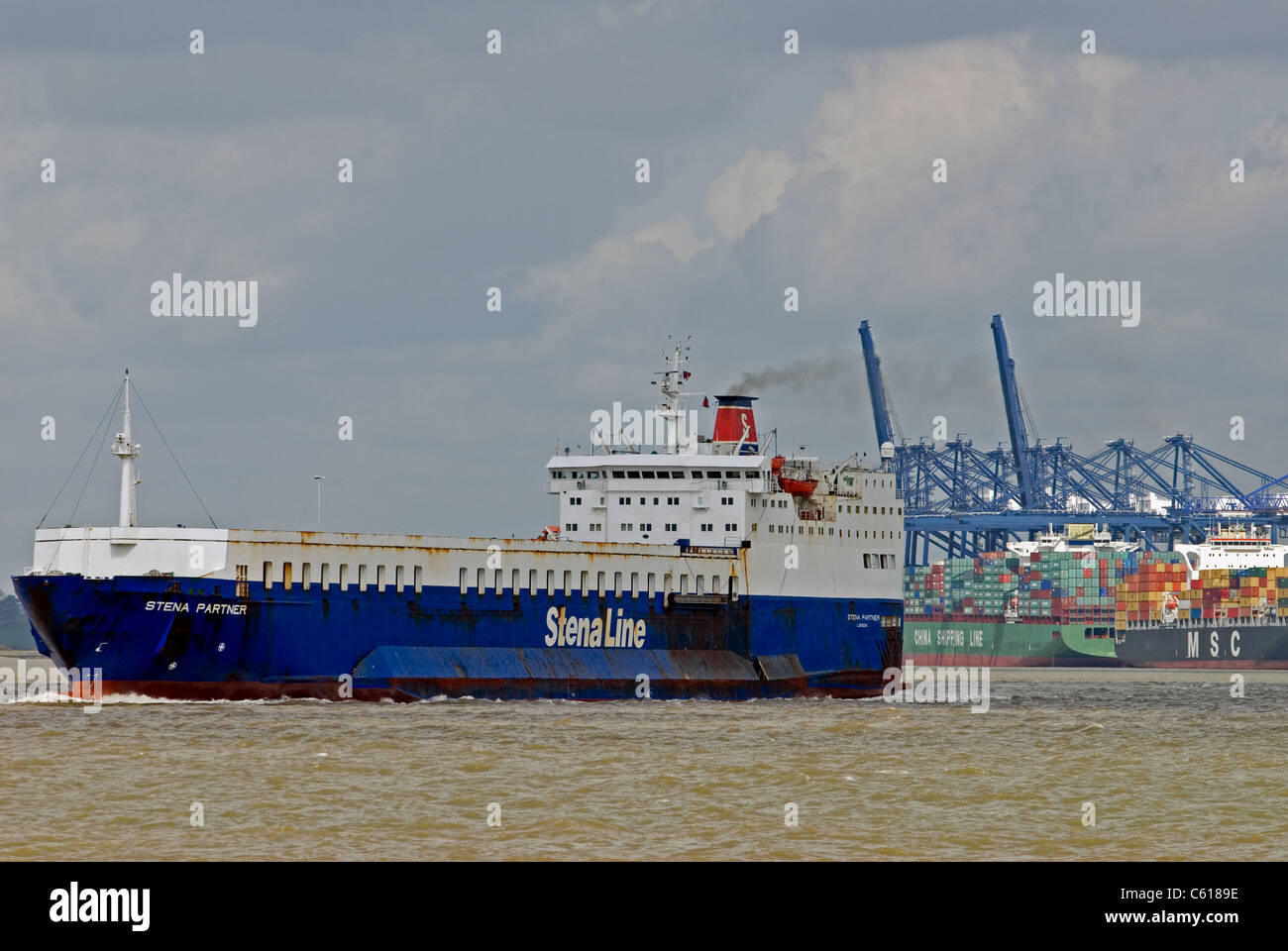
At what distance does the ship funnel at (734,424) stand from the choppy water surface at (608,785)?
48.1 ft

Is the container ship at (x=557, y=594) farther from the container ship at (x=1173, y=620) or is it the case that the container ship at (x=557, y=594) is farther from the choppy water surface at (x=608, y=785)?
the container ship at (x=1173, y=620)

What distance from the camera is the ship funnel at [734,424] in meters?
68.7

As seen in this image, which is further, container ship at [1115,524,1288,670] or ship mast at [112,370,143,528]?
container ship at [1115,524,1288,670]

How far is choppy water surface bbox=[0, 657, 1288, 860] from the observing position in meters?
29.0

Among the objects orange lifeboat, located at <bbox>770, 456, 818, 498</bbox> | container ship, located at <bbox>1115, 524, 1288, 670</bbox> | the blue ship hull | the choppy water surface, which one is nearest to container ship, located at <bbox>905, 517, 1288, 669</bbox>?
container ship, located at <bbox>1115, 524, 1288, 670</bbox>

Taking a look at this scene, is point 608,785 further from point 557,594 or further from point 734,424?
point 734,424

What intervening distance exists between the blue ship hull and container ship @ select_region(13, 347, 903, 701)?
6cm

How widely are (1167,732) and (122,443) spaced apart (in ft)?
95.8

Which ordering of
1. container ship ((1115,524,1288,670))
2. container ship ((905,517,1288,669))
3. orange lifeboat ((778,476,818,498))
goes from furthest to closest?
container ship ((905,517,1288,669))
container ship ((1115,524,1288,670))
orange lifeboat ((778,476,818,498))

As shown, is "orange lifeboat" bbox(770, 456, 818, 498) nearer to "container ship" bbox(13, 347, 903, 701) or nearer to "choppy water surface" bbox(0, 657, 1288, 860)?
"container ship" bbox(13, 347, 903, 701)

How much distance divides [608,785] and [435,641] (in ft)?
73.5

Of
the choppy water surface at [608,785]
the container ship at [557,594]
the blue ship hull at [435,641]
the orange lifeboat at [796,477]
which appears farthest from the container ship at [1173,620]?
the choppy water surface at [608,785]
